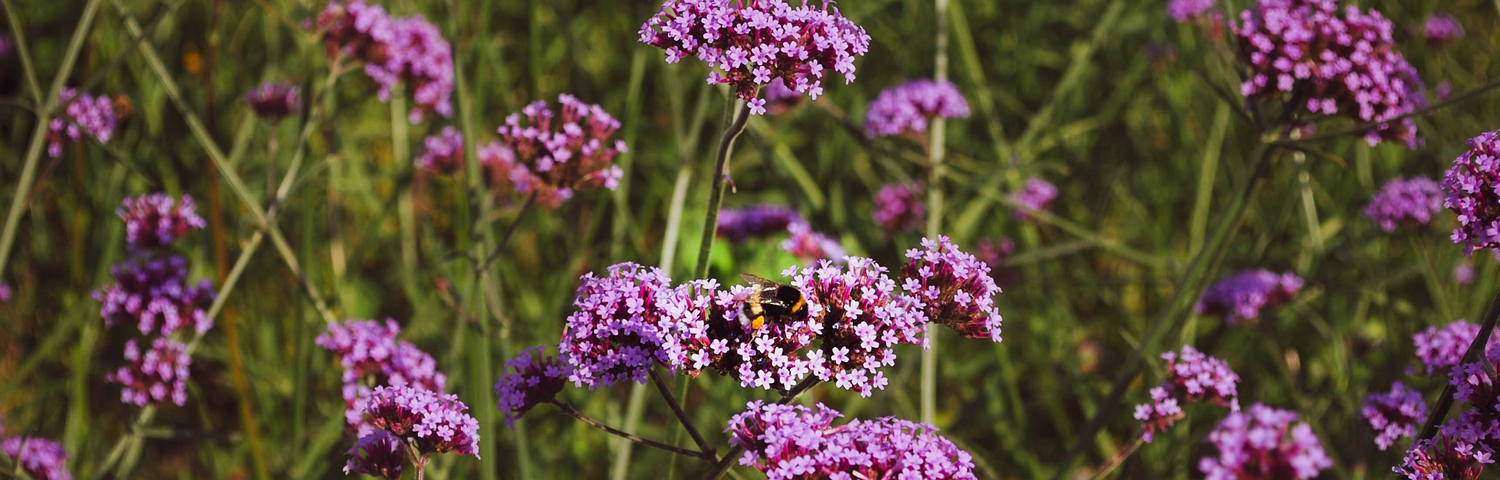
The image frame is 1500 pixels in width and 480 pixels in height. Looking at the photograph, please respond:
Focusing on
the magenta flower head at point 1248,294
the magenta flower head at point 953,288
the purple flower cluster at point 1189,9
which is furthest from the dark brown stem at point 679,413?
the purple flower cluster at point 1189,9

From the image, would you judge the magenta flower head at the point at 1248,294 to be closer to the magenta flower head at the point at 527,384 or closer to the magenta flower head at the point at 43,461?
the magenta flower head at the point at 527,384

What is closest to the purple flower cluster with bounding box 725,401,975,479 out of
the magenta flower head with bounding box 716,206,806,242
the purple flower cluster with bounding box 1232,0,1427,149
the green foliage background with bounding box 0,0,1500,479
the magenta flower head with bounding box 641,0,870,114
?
the magenta flower head with bounding box 641,0,870,114

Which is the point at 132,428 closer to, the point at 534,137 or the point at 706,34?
the point at 534,137

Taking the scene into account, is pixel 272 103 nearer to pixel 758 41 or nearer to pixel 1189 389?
pixel 758 41

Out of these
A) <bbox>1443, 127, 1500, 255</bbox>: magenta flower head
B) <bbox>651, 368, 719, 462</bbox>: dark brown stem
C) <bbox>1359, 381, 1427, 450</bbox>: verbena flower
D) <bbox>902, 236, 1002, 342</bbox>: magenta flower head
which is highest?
<bbox>1443, 127, 1500, 255</bbox>: magenta flower head

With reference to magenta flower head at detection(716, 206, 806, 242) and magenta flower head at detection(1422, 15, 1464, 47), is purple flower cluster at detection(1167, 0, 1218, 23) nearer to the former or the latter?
magenta flower head at detection(1422, 15, 1464, 47)

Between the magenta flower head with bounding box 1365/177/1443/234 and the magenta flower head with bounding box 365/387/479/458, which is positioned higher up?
the magenta flower head with bounding box 1365/177/1443/234

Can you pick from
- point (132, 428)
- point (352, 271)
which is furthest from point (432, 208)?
point (132, 428)
